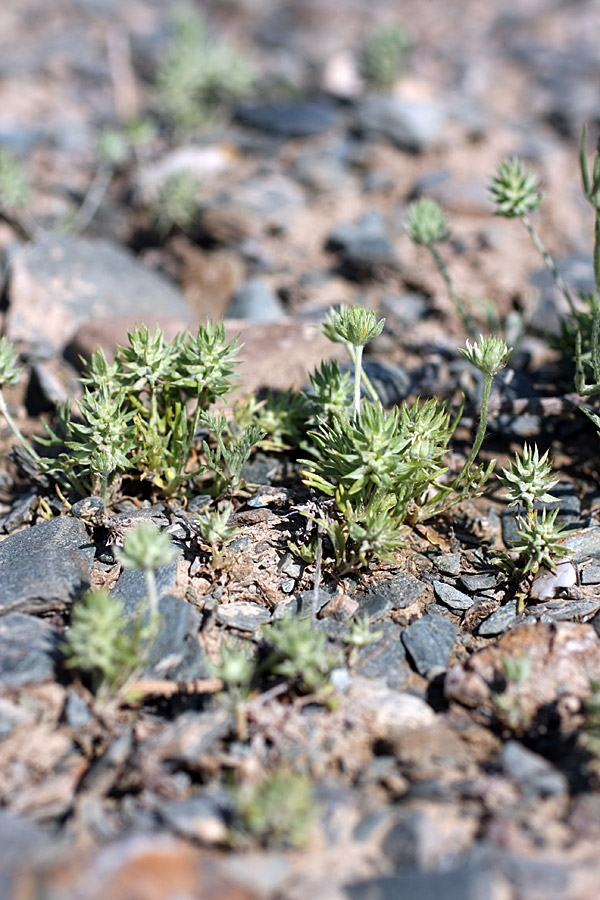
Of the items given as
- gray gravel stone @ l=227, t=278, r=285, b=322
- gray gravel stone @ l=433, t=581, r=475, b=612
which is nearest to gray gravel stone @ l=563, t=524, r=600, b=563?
gray gravel stone @ l=433, t=581, r=475, b=612

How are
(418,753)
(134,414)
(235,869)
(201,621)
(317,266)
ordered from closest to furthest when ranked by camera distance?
(235,869)
(418,753)
(201,621)
(134,414)
(317,266)

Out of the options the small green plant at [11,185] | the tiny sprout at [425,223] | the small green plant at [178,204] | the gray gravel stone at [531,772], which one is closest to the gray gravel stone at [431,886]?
the gray gravel stone at [531,772]

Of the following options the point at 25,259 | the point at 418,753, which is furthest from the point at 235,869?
the point at 25,259

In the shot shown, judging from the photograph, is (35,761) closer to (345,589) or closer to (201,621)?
(201,621)

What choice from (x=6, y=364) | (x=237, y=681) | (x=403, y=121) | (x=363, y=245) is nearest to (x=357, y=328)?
(x=237, y=681)

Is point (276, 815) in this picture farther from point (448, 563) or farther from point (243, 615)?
point (448, 563)

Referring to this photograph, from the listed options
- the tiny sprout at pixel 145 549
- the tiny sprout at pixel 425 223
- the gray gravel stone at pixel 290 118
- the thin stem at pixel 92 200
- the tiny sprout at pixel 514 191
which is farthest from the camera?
the gray gravel stone at pixel 290 118

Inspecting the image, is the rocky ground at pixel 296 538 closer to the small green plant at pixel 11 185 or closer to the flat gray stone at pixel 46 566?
the flat gray stone at pixel 46 566
